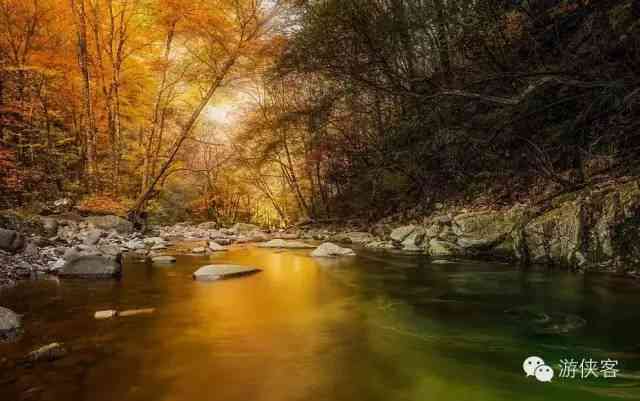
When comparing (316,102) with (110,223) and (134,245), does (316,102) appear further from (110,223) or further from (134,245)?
(110,223)

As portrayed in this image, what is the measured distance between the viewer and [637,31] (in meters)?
3.04

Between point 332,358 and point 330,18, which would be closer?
point 332,358

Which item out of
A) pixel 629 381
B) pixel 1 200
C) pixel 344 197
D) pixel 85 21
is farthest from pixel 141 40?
pixel 629 381

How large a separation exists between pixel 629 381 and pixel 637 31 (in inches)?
110

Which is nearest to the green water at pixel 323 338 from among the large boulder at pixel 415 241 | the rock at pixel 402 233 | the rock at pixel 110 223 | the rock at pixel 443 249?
the rock at pixel 443 249

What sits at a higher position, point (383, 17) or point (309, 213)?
point (383, 17)

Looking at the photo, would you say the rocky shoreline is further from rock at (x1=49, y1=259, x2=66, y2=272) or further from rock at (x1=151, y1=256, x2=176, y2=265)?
rock at (x1=151, y1=256, x2=176, y2=265)

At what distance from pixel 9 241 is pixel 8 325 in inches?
137

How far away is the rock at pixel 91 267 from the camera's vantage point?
185 inches

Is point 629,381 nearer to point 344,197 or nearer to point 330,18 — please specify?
point 330,18

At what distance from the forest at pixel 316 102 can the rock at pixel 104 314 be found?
3426mm

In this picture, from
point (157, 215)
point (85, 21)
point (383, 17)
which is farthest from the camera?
point (157, 215)

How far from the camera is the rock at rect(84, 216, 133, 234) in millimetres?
10492

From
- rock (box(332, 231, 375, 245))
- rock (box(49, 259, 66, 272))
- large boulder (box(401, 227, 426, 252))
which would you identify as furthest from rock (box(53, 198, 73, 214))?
large boulder (box(401, 227, 426, 252))
